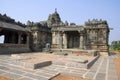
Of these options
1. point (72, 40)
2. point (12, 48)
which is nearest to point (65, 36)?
point (72, 40)

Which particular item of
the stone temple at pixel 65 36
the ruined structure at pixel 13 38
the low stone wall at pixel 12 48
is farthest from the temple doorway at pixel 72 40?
the low stone wall at pixel 12 48

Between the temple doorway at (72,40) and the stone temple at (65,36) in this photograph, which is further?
the temple doorway at (72,40)

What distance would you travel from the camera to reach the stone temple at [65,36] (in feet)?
64.3

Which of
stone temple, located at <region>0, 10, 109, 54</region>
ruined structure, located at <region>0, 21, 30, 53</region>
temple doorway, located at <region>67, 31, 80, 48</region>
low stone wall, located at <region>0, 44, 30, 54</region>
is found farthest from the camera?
temple doorway, located at <region>67, 31, 80, 48</region>

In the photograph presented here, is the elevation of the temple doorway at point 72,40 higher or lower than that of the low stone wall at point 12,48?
higher

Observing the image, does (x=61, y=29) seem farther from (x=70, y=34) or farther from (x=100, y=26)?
(x=100, y=26)

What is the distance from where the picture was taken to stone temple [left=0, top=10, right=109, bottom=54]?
1959cm

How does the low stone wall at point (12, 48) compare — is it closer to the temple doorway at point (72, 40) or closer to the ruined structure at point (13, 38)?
the ruined structure at point (13, 38)

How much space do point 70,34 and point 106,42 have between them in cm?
693

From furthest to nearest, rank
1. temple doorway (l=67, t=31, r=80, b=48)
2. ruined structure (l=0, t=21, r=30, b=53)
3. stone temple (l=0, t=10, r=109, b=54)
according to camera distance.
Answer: temple doorway (l=67, t=31, r=80, b=48)
stone temple (l=0, t=10, r=109, b=54)
ruined structure (l=0, t=21, r=30, b=53)

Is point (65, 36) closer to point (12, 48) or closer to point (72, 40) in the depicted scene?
point (72, 40)

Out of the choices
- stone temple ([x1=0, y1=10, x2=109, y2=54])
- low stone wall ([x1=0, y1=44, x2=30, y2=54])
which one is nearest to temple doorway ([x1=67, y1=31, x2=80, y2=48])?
stone temple ([x1=0, y1=10, x2=109, y2=54])

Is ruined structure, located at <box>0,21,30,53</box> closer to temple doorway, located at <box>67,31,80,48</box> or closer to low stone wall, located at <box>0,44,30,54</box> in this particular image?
low stone wall, located at <box>0,44,30,54</box>

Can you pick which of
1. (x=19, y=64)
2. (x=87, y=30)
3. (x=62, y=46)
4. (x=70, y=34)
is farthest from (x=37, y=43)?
(x=19, y=64)
